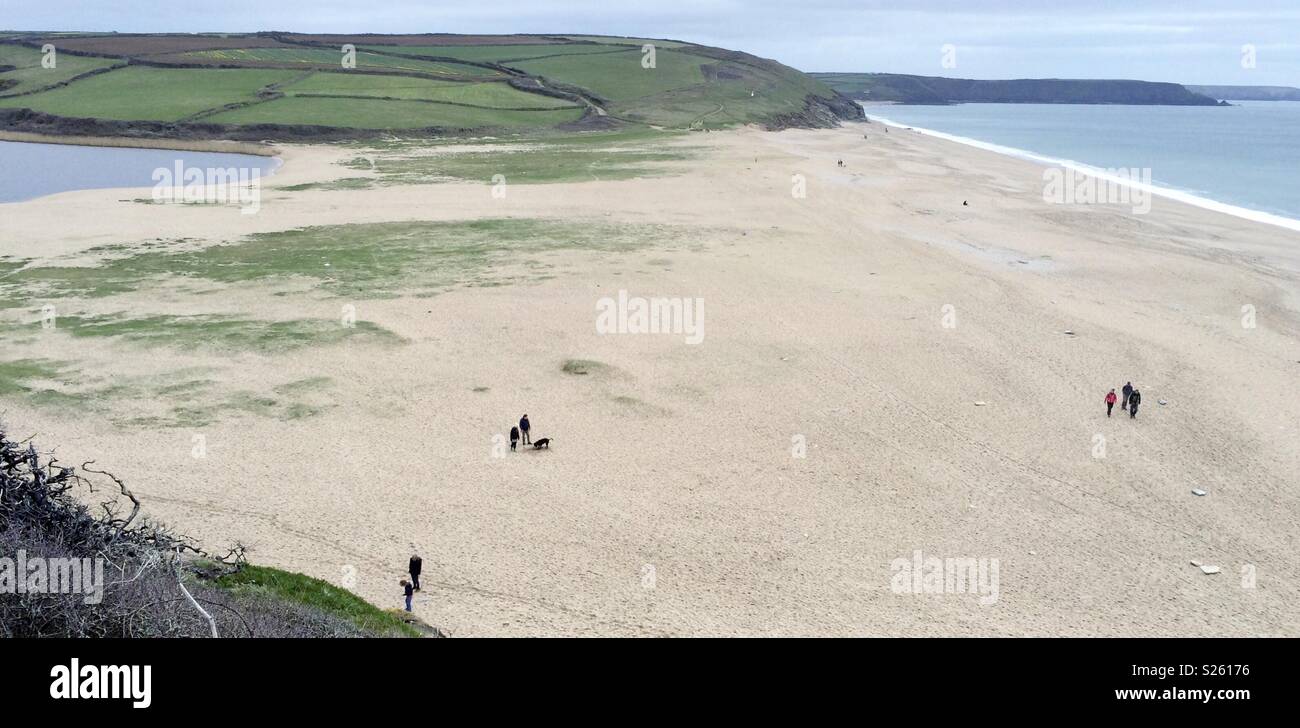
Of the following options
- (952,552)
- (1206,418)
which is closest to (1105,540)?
(952,552)

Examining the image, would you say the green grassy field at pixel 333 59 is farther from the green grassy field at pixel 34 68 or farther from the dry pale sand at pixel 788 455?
the dry pale sand at pixel 788 455

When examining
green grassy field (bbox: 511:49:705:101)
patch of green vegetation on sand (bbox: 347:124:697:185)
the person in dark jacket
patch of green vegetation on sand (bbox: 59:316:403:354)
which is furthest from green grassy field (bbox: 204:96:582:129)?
the person in dark jacket

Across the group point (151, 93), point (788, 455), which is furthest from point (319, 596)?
point (151, 93)

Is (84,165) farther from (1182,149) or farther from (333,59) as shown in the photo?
(1182,149)

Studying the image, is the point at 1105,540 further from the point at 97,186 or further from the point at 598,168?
the point at 97,186

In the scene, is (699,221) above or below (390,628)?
above
